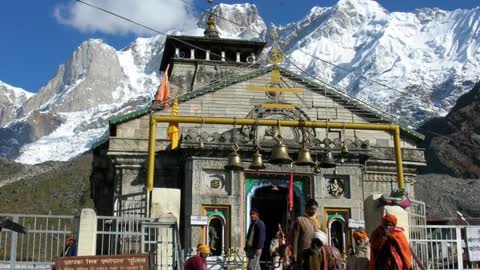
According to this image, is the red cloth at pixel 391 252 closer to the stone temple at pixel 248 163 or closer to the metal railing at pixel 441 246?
the metal railing at pixel 441 246

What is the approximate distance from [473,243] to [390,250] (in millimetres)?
7931

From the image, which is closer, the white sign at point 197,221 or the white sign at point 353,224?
the white sign at point 197,221

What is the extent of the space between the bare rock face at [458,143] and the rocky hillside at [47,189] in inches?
1874

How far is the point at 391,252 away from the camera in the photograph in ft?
33.7

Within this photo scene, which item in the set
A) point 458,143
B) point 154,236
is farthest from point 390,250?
point 458,143

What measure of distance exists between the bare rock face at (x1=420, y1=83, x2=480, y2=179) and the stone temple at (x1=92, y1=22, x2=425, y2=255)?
2610 inches

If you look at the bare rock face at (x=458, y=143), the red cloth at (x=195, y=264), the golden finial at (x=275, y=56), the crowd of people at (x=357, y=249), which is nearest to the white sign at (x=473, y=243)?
the crowd of people at (x=357, y=249)

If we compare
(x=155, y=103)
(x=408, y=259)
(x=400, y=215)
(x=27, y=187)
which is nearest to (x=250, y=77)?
(x=155, y=103)

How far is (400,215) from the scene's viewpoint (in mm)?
15977

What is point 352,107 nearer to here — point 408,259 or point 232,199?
point 232,199

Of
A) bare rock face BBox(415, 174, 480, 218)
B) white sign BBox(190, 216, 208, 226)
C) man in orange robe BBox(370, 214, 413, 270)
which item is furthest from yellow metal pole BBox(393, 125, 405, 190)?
bare rock face BBox(415, 174, 480, 218)

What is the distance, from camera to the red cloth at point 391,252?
10.2 metres

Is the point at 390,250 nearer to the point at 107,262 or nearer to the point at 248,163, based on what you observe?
the point at 107,262

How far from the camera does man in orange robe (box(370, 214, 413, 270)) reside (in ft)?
33.6
